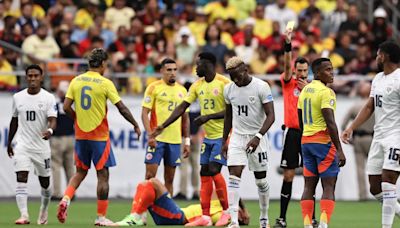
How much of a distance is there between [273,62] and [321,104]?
504 inches

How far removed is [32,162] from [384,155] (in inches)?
246

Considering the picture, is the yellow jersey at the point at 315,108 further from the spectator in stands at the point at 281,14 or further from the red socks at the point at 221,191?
the spectator in stands at the point at 281,14

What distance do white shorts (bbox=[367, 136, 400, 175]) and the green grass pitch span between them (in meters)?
3.12

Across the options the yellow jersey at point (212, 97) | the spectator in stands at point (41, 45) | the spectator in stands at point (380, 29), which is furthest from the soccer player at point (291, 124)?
the spectator in stands at point (380, 29)

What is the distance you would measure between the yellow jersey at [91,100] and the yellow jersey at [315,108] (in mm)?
3452

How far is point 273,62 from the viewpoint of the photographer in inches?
1137

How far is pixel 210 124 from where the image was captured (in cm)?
1917

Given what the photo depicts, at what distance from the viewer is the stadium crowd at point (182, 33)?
28406 millimetres

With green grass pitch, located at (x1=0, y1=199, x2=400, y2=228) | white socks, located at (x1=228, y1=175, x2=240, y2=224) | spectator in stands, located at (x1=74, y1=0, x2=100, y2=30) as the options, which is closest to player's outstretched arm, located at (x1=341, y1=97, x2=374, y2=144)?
white socks, located at (x1=228, y1=175, x2=240, y2=224)

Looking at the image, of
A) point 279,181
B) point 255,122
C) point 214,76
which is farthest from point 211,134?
point 279,181

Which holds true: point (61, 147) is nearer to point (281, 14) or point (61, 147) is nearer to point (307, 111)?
point (281, 14)

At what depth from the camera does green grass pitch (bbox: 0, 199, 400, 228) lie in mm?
19422

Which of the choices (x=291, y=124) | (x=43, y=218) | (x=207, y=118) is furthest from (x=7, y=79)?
(x=291, y=124)

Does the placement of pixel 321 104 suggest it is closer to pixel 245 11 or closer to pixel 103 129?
pixel 103 129
